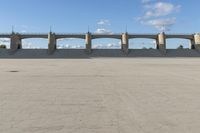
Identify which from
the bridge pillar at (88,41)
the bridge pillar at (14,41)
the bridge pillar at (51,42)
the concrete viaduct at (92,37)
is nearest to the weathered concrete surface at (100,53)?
the bridge pillar at (88,41)

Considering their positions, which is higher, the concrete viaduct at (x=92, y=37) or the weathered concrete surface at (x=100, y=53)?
the concrete viaduct at (x=92, y=37)

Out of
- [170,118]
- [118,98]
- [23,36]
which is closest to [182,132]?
[170,118]

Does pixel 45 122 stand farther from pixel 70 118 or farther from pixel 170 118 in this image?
pixel 170 118

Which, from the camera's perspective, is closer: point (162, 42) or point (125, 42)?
point (125, 42)

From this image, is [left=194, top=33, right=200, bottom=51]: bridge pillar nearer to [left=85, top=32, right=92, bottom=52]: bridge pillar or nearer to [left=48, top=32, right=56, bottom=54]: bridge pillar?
[left=85, top=32, right=92, bottom=52]: bridge pillar

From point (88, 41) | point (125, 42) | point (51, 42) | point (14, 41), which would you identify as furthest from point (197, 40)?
point (14, 41)

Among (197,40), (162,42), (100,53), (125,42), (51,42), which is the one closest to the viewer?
(51,42)

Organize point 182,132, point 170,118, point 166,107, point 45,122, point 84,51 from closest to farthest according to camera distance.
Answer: point 182,132 → point 45,122 → point 170,118 → point 166,107 → point 84,51

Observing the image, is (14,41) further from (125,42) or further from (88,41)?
(125,42)

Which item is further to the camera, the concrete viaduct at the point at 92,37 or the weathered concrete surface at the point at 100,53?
the concrete viaduct at the point at 92,37

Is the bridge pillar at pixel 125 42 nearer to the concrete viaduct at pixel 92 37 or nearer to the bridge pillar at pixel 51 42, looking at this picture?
the concrete viaduct at pixel 92 37

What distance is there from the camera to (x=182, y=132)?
4863 millimetres

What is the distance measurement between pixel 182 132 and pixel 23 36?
264 feet

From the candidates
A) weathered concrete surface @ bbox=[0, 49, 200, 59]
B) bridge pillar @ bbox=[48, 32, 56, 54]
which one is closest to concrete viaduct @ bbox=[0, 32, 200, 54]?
bridge pillar @ bbox=[48, 32, 56, 54]
